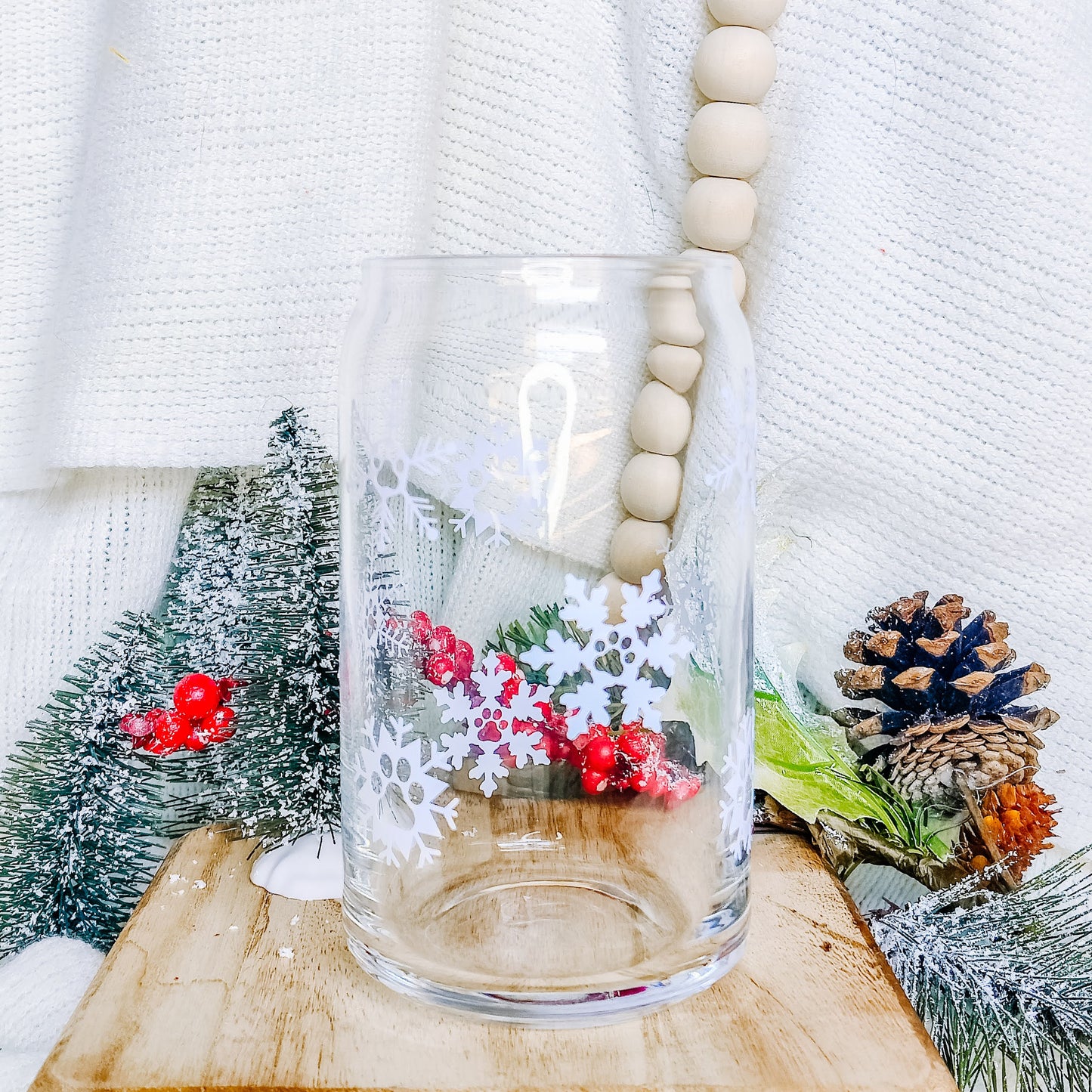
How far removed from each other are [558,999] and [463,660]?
15 centimetres

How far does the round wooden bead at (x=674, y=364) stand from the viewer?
514 millimetres

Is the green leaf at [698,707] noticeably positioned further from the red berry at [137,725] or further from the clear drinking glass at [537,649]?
the red berry at [137,725]

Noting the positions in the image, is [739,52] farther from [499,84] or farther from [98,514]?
[98,514]

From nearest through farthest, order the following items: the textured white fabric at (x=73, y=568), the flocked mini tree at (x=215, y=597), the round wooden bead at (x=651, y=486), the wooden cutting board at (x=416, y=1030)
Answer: the wooden cutting board at (x=416, y=1030) < the round wooden bead at (x=651, y=486) < the flocked mini tree at (x=215, y=597) < the textured white fabric at (x=73, y=568)

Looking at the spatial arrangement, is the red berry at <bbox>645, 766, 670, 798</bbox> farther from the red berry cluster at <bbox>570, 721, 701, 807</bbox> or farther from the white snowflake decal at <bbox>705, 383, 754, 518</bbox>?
the white snowflake decal at <bbox>705, 383, 754, 518</bbox>

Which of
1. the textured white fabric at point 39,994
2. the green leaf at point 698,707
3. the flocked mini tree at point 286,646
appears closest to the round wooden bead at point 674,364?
the green leaf at point 698,707

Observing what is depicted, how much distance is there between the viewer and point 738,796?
56 cm

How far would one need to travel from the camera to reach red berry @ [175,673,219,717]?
26.5 inches

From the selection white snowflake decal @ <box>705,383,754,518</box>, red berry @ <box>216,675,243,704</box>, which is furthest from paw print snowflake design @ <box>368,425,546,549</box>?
red berry @ <box>216,675,243,704</box>

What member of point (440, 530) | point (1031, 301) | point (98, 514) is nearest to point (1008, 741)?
point (1031, 301)

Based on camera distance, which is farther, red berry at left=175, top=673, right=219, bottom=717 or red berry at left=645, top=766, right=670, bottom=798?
red berry at left=175, top=673, right=219, bottom=717

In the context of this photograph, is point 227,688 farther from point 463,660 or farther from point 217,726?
point 463,660

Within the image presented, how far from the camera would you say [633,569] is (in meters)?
0.53

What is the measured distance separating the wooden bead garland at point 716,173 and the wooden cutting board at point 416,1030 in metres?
0.22
